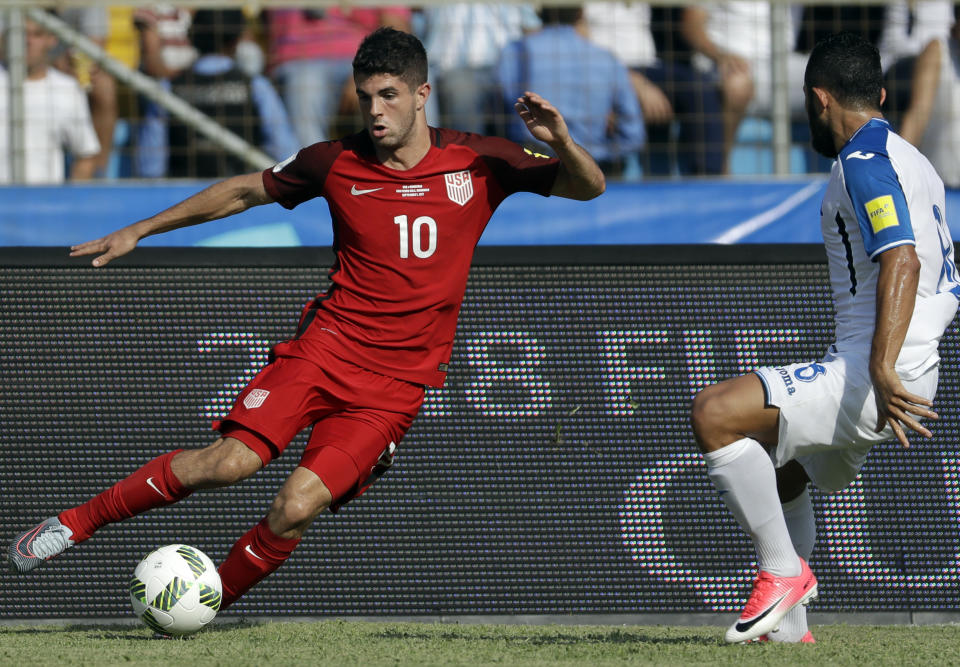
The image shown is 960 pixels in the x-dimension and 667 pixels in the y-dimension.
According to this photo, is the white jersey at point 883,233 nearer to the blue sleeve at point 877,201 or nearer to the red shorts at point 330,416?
the blue sleeve at point 877,201

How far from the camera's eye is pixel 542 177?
16.4 feet

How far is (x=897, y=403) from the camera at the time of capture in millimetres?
4074

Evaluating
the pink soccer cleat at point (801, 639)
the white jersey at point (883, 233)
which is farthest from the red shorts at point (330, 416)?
the white jersey at point (883, 233)

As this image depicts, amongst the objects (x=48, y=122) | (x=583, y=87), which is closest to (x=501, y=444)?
(x=583, y=87)

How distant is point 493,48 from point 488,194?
3.04m

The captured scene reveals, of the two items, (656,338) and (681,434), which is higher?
(656,338)

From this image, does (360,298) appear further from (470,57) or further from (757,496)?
(470,57)

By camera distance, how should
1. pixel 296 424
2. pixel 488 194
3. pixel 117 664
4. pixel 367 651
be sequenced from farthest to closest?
pixel 488 194 → pixel 296 424 → pixel 367 651 → pixel 117 664

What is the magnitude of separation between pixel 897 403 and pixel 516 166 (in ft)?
5.59

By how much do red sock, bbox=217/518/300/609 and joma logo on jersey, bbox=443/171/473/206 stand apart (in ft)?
4.48

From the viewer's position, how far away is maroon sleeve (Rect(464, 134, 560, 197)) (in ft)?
16.4

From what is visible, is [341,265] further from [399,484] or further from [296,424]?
[399,484]

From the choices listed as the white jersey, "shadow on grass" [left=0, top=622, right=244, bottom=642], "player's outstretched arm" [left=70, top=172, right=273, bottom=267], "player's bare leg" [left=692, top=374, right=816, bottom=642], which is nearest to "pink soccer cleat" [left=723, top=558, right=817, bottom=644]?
"player's bare leg" [left=692, top=374, right=816, bottom=642]

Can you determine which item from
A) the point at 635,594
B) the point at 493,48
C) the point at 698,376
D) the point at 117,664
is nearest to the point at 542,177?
the point at 698,376
